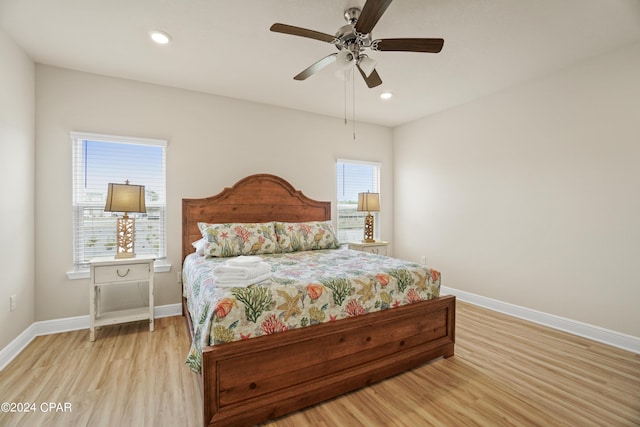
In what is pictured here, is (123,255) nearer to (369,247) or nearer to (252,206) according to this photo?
(252,206)

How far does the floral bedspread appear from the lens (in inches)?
65.5

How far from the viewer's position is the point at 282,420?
1.73m

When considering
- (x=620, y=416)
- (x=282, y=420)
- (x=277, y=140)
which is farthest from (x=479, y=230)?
(x=282, y=420)

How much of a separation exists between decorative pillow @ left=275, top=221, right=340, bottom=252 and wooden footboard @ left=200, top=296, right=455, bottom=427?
151cm

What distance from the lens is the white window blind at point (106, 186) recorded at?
308 centimetres

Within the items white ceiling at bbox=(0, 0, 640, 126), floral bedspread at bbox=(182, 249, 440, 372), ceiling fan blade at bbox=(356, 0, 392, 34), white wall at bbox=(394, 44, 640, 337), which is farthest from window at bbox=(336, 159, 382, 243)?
ceiling fan blade at bbox=(356, 0, 392, 34)

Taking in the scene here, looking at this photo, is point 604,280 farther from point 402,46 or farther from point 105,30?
point 105,30

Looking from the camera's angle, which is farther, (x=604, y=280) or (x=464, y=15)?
(x=604, y=280)

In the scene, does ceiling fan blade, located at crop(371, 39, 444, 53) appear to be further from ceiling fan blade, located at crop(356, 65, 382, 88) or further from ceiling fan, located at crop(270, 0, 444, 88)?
ceiling fan blade, located at crop(356, 65, 382, 88)

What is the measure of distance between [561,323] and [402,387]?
7.08 feet

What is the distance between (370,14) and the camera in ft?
5.51

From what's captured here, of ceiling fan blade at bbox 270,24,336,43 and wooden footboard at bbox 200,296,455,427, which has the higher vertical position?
ceiling fan blade at bbox 270,24,336,43

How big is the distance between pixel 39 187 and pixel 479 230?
5026 mm

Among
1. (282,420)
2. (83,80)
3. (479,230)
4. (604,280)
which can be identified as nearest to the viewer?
(282,420)
